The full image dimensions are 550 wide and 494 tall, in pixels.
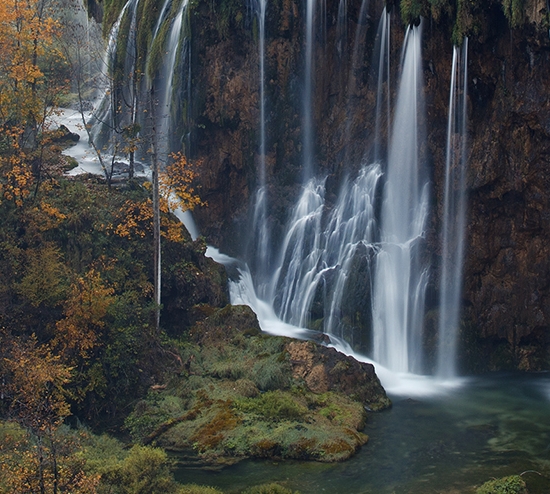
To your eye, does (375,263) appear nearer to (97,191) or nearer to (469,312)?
(469,312)

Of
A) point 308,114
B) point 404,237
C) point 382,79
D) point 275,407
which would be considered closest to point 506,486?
point 275,407

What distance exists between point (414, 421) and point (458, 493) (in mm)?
4221

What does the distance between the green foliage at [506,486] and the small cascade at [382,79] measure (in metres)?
14.6

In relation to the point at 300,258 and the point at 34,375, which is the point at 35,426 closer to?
the point at 34,375

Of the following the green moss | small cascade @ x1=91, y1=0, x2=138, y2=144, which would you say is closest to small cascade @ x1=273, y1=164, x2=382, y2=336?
small cascade @ x1=91, y1=0, x2=138, y2=144

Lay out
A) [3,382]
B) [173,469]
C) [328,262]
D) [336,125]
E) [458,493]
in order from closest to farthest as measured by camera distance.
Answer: [458,493]
[173,469]
[3,382]
[328,262]
[336,125]

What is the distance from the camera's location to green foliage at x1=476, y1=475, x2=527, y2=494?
1235cm

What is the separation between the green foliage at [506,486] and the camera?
12352 mm

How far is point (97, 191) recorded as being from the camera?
23.4 m

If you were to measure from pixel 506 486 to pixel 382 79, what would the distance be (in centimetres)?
1644

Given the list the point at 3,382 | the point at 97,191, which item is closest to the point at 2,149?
the point at 97,191

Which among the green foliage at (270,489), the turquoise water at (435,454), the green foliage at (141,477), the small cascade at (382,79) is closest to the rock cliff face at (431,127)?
the small cascade at (382,79)

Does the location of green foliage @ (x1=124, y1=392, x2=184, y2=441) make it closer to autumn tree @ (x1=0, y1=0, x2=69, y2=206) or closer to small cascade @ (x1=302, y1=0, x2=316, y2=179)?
autumn tree @ (x1=0, y1=0, x2=69, y2=206)

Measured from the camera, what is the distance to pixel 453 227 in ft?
74.5
